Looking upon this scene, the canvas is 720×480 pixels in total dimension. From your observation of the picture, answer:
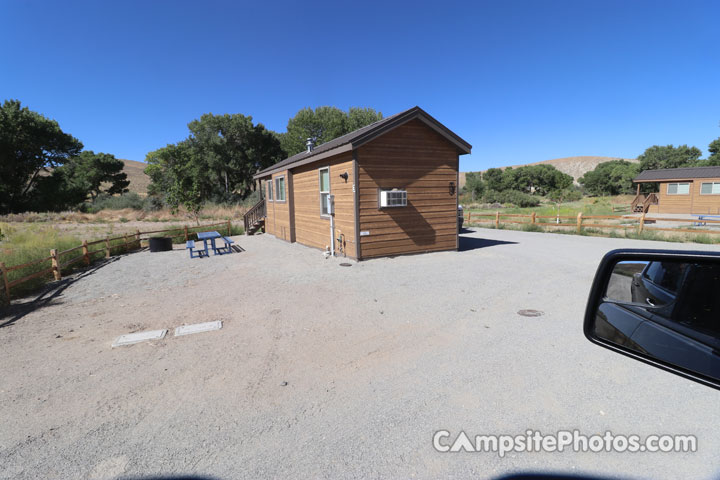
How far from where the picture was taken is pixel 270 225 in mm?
18266

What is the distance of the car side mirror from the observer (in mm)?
1228

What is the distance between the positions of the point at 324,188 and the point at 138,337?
25.5ft

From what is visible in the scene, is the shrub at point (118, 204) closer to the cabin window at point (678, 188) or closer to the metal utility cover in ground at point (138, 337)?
the metal utility cover in ground at point (138, 337)

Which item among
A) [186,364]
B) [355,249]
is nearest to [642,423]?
[186,364]

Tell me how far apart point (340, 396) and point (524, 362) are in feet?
6.91

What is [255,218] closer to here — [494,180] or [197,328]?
[197,328]

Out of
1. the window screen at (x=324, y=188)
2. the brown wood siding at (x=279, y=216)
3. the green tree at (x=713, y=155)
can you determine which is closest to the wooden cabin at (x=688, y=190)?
the green tree at (x=713, y=155)

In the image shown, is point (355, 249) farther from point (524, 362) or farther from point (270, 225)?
point (270, 225)

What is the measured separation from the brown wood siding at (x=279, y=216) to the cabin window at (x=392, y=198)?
5810 mm

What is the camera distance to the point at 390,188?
10.1 m

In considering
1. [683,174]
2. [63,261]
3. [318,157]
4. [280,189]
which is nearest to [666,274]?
[318,157]

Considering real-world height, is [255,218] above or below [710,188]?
below

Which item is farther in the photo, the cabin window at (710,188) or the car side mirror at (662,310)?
the cabin window at (710,188)

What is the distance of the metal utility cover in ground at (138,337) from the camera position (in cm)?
452
